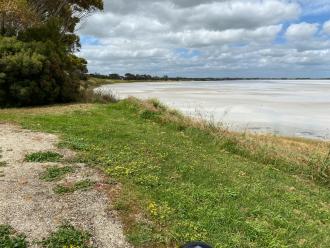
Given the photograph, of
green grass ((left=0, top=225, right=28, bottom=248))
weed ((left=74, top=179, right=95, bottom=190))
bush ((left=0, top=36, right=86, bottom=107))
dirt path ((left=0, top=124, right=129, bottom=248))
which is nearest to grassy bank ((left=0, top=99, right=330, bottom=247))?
dirt path ((left=0, top=124, right=129, bottom=248))

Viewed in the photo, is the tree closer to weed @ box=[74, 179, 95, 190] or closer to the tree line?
Answer: the tree line

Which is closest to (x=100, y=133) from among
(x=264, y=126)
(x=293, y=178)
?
(x=293, y=178)

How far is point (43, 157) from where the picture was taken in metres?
9.37

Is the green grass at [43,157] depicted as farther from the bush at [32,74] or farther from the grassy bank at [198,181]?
the bush at [32,74]

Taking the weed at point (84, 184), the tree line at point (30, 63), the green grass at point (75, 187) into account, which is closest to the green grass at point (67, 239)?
the green grass at point (75, 187)

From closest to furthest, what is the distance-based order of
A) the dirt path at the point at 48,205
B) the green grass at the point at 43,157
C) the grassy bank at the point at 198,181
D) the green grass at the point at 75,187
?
the dirt path at the point at 48,205 → the grassy bank at the point at 198,181 → the green grass at the point at 75,187 → the green grass at the point at 43,157

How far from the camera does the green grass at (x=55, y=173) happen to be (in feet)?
26.4

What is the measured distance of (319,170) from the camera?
469 inches

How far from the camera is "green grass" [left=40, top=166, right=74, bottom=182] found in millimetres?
8034

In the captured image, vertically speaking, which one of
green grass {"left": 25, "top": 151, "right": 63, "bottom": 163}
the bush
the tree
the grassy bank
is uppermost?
the tree

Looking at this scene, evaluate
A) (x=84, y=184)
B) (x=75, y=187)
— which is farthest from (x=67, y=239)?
(x=84, y=184)

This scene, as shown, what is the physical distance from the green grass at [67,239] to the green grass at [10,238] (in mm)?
251

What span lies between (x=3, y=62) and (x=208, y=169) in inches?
425

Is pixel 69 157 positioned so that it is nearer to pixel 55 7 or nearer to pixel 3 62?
pixel 3 62
